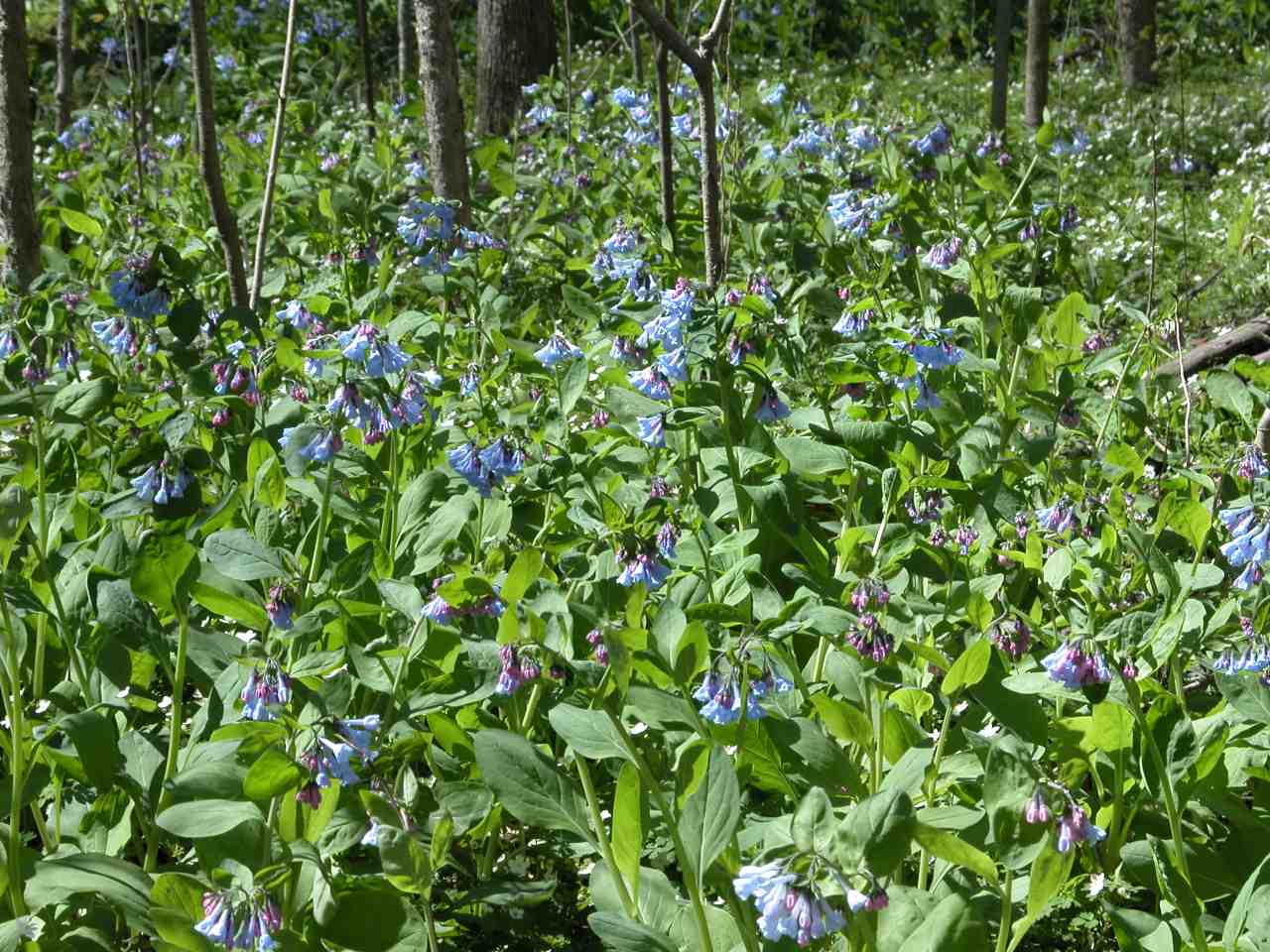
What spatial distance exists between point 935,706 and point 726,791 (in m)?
0.88

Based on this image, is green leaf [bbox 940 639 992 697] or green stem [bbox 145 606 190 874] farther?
green stem [bbox 145 606 190 874]

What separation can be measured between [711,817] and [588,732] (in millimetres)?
214

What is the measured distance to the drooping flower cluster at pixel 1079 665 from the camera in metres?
1.63

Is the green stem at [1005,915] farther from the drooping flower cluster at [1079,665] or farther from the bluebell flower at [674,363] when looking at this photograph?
the bluebell flower at [674,363]

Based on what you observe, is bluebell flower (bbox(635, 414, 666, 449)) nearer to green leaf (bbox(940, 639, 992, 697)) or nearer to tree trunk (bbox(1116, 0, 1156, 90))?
green leaf (bbox(940, 639, 992, 697))

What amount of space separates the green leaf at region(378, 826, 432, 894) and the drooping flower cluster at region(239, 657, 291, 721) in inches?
10.3

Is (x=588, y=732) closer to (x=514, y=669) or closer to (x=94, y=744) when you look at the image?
(x=514, y=669)

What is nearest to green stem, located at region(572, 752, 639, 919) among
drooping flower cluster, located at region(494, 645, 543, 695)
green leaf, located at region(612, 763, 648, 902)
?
green leaf, located at region(612, 763, 648, 902)

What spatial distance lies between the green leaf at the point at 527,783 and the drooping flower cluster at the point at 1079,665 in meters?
0.58

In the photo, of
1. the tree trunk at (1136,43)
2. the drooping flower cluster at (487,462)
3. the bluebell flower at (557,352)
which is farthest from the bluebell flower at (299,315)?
the tree trunk at (1136,43)

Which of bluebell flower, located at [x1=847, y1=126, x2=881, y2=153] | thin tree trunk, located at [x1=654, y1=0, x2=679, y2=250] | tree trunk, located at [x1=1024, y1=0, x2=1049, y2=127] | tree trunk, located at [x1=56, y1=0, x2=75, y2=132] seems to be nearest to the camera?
thin tree trunk, located at [x1=654, y1=0, x2=679, y2=250]

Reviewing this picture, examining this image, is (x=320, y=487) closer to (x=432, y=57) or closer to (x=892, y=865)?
(x=892, y=865)

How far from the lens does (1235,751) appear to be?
1806mm

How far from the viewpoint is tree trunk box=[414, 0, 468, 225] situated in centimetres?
413
